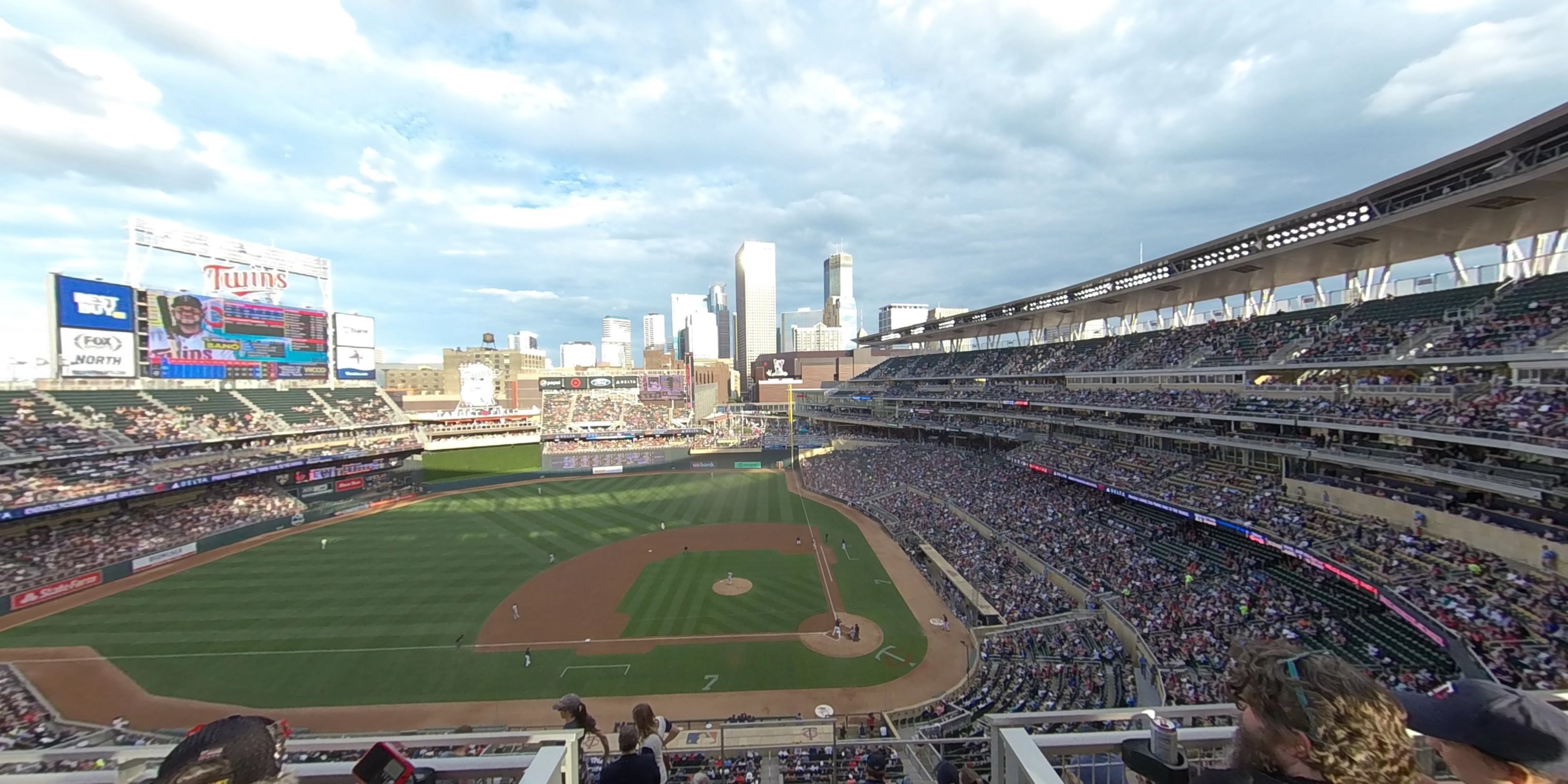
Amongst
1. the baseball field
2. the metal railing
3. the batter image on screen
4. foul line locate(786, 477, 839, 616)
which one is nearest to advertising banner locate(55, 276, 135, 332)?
the batter image on screen

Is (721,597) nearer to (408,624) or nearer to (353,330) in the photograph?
(408,624)

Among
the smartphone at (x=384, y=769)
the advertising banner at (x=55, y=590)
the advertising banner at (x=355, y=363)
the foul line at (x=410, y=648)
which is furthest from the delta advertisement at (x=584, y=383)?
the smartphone at (x=384, y=769)

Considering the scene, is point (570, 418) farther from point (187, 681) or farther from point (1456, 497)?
point (1456, 497)

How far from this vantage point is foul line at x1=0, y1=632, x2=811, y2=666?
2242 centimetres

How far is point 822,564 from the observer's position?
1280 inches

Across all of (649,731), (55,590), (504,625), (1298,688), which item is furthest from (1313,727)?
(55,590)

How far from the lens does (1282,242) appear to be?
2522cm

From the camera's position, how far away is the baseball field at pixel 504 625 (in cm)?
2025

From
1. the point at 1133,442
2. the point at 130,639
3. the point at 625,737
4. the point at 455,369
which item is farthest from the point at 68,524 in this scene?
the point at 455,369

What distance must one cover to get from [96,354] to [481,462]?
88.4 feet

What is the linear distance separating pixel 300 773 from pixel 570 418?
70035mm

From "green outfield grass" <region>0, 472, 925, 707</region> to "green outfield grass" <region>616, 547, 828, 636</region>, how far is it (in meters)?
0.15

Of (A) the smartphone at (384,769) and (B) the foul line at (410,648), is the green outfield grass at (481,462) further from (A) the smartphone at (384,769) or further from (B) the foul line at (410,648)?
(A) the smartphone at (384,769)

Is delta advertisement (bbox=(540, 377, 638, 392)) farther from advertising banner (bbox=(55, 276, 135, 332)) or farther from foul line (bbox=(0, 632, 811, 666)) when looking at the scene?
foul line (bbox=(0, 632, 811, 666))
